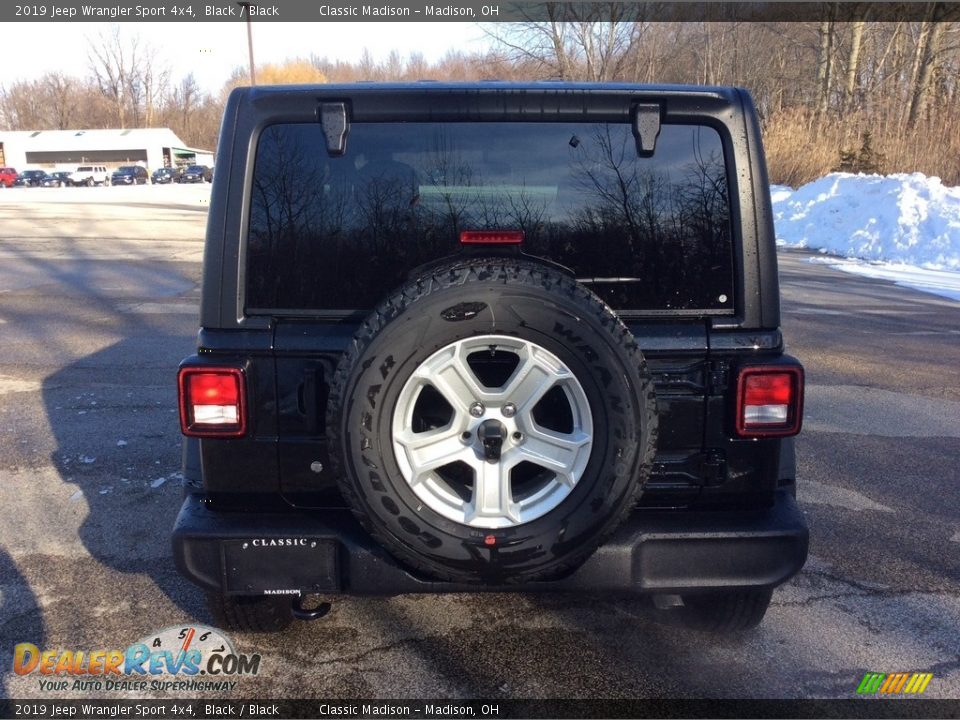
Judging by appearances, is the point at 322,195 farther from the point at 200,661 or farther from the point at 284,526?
the point at 200,661

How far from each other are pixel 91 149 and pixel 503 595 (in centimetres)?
10159

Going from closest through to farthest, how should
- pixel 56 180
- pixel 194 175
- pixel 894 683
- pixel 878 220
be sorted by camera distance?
1. pixel 894 683
2. pixel 878 220
3. pixel 194 175
4. pixel 56 180

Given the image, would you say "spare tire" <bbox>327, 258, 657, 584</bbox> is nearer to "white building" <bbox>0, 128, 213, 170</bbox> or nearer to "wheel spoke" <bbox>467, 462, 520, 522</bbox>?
"wheel spoke" <bbox>467, 462, 520, 522</bbox>

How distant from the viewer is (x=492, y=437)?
2551 mm

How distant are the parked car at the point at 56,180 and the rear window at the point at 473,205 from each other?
242 feet

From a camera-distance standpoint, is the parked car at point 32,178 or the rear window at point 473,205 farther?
the parked car at point 32,178

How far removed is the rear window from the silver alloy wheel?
43 centimetres

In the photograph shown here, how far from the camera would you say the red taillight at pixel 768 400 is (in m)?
2.77

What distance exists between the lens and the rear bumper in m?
2.76

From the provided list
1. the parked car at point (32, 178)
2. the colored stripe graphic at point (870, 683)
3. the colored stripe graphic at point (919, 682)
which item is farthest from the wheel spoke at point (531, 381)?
the parked car at point (32, 178)

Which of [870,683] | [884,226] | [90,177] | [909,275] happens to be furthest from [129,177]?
[870,683]

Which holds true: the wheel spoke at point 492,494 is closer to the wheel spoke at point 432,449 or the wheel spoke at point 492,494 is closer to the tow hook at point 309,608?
the wheel spoke at point 432,449

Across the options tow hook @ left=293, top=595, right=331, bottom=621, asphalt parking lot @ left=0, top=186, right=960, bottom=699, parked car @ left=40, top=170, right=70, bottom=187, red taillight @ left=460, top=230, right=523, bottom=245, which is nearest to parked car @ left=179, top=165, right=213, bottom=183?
parked car @ left=40, top=170, right=70, bottom=187

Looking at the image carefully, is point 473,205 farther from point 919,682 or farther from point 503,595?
point 919,682
